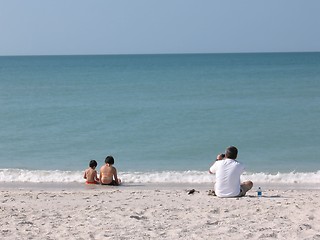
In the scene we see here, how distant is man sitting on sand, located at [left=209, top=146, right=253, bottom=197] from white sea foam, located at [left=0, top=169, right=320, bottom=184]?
384 centimetres

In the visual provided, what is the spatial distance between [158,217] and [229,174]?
1.98m

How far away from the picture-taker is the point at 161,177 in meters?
14.5

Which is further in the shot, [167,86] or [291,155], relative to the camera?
[167,86]

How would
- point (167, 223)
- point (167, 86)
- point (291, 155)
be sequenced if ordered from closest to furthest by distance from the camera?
1. point (167, 223)
2. point (291, 155)
3. point (167, 86)

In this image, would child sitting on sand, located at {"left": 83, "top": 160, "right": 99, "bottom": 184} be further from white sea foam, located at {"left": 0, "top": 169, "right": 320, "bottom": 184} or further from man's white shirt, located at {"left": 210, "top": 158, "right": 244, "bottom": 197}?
man's white shirt, located at {"left": 210, "top": 158, "right": 244, "bottom": 197}

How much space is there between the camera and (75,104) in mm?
34531

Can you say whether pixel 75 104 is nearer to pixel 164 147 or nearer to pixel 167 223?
pixel 164 147

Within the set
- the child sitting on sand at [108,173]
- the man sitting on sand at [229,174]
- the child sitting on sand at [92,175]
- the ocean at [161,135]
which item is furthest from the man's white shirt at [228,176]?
the ocean at [161,135]

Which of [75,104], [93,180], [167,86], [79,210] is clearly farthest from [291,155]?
[167,86]

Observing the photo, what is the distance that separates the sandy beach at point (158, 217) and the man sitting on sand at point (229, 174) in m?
0.22

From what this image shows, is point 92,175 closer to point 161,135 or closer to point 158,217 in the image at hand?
point 158,217

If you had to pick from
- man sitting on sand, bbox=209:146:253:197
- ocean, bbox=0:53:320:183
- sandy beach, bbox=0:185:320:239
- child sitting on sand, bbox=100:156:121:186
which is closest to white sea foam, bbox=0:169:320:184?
ocean, bbox=0:53:320:183

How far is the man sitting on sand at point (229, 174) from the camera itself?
32.5ft

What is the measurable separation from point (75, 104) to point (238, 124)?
43.4 ft
